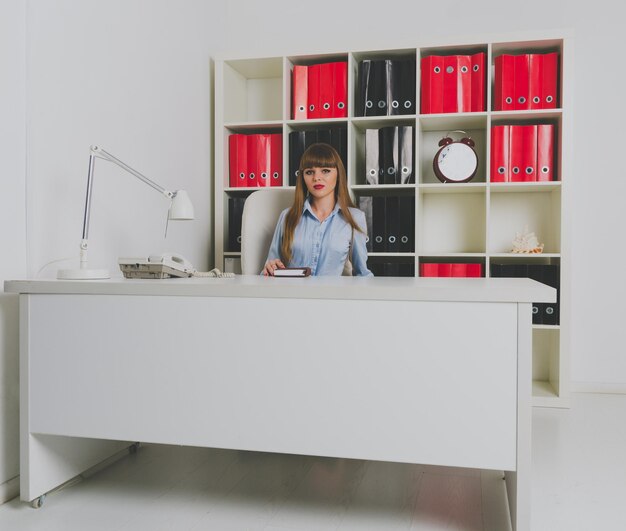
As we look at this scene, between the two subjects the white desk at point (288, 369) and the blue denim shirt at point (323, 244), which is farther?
the blue denim shirt at point (323, 244)

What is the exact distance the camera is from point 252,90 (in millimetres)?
3846

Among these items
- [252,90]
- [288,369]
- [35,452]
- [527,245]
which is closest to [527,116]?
[527,245]

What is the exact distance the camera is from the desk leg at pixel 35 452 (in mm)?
1805

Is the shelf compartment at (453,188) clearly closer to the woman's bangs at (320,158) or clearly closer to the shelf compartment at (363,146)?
the shelf compartment at (363,146)

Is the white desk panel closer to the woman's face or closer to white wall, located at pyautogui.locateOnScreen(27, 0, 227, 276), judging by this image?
white wall, located at pyautogui.locateOnScreen(27, 0, 227, 276)

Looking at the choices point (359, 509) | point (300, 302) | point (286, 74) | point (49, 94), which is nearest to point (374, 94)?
point (286, 74)

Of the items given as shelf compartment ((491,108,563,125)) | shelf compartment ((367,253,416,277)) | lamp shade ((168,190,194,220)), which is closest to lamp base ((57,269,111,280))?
lamp shade ((168,190,194,220))

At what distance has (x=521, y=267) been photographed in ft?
10.6

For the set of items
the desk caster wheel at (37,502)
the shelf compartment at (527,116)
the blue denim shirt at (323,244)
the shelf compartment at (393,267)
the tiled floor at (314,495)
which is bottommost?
the tiled floor at (314,495)

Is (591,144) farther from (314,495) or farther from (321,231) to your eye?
(314,495)

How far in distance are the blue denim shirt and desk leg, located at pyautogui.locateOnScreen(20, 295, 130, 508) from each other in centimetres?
123

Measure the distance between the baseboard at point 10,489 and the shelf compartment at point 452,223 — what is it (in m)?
2.36

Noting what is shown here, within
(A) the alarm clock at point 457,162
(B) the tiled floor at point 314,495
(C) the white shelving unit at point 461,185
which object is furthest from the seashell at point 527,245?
(B) the tiled floor at point 314,495

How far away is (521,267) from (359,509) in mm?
1841
